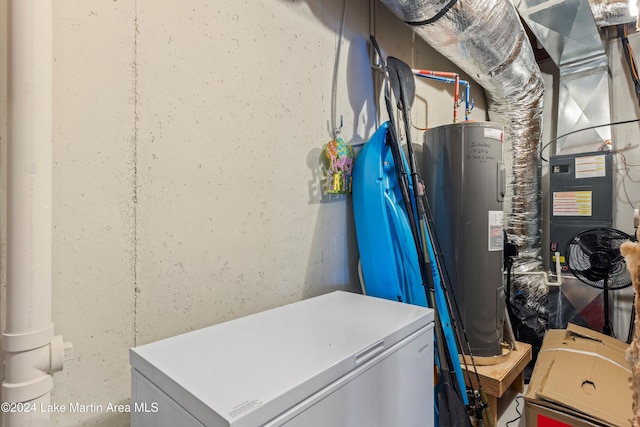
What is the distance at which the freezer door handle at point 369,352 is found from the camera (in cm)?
73

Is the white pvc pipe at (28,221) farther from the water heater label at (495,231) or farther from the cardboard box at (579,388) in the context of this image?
the water heater label at (495,231)

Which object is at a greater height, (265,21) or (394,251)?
(265,21)

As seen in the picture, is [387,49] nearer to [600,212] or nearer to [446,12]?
[446,12]

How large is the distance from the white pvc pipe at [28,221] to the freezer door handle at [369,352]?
682 millimetres

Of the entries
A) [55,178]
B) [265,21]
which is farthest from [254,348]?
[265,21]

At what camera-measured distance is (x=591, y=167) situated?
2.36 meters

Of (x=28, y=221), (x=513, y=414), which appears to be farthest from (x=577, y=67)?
(x=28, y=221)

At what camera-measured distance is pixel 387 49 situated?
6.03 feet

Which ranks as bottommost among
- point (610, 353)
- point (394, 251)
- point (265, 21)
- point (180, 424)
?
point (610, 353)

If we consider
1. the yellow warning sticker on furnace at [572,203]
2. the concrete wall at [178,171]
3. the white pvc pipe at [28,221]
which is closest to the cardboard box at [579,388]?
the concrete wall at [178,171]

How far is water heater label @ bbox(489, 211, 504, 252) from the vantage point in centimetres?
162

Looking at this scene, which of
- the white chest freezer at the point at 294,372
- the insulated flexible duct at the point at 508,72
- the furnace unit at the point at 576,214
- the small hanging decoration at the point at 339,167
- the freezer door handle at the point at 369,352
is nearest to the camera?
the white chest freezer at the point at 294,372

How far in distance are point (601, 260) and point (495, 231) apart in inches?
46.4

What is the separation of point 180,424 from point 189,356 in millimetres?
156
